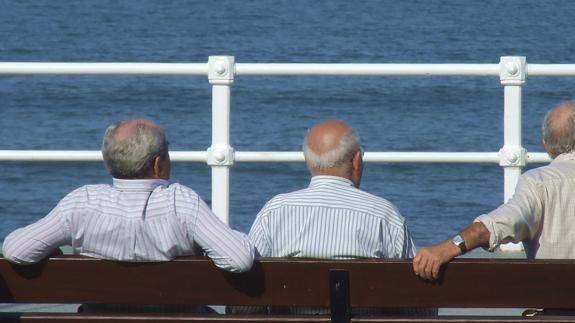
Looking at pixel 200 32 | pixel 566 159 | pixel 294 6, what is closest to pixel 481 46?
pixel 200 32

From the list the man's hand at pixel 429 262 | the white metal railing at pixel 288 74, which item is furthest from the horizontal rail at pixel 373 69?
the man's hand at pixel 429 262

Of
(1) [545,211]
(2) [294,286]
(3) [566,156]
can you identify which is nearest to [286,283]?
(2) [294,286]

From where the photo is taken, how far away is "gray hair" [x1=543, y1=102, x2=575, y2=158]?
3.50 m

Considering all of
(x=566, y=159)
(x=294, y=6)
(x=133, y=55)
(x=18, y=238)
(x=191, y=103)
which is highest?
(x=294, y=6)

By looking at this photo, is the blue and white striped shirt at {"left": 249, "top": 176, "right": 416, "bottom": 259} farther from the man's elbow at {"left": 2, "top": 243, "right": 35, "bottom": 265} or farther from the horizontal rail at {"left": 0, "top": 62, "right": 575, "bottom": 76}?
the horizontal rail at {"left": 0, "top": 62, "right": 575, "bottom": 76}

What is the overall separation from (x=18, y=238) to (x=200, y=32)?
41354 millimetres

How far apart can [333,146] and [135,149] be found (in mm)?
525

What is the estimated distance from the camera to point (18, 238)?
124 inches

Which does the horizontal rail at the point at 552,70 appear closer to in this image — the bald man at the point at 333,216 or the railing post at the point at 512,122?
the railing post at the point at 512,122

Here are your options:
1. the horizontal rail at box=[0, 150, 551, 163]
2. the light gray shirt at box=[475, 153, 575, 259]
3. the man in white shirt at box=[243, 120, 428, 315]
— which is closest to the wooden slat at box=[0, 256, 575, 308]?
Answer: the man in white shirt at box=[243, 120, 428, 315]

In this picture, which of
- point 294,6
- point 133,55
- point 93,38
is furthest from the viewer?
point 294,6

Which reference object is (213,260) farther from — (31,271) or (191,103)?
(191,103)

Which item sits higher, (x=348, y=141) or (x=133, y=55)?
(x=133, y=55)

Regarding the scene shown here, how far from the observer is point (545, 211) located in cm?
344
